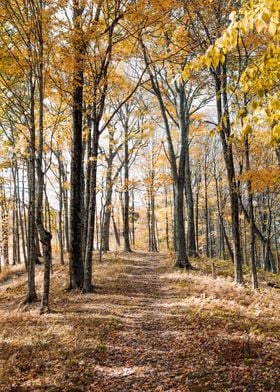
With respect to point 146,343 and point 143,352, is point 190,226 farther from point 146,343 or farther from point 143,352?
point 143,352

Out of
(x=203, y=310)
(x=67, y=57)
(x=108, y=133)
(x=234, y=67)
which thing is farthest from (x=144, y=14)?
(x=108, y=133)

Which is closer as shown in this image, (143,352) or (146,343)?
(143,352)

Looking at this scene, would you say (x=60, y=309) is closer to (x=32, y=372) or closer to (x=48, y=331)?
(x=48, y=331)

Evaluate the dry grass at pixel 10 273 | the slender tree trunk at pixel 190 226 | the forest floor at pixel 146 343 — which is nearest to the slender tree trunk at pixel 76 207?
the forest floor at pixel 146 343

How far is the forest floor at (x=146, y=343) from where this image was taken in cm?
563

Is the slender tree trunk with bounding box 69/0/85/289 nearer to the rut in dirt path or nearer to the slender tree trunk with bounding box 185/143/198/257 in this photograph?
the rut in dirt path

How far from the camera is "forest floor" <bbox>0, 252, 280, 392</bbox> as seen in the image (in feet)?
18.5

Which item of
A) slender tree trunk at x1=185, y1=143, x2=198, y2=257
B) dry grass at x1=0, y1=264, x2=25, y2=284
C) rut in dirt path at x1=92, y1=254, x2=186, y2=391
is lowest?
dry grass at x1=0, y1=264, x2=25, y2=284

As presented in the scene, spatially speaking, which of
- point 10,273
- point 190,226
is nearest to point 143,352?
point 190,226

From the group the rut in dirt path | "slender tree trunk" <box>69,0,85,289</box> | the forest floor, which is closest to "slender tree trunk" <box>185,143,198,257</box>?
the forest floor

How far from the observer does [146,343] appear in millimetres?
7465

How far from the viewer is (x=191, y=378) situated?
5656mm

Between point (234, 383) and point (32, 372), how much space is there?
3.26 metres

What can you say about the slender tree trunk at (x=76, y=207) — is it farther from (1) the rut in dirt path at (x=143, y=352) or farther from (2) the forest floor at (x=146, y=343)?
(1) the rut in dirt path at (x=143, y=352)
